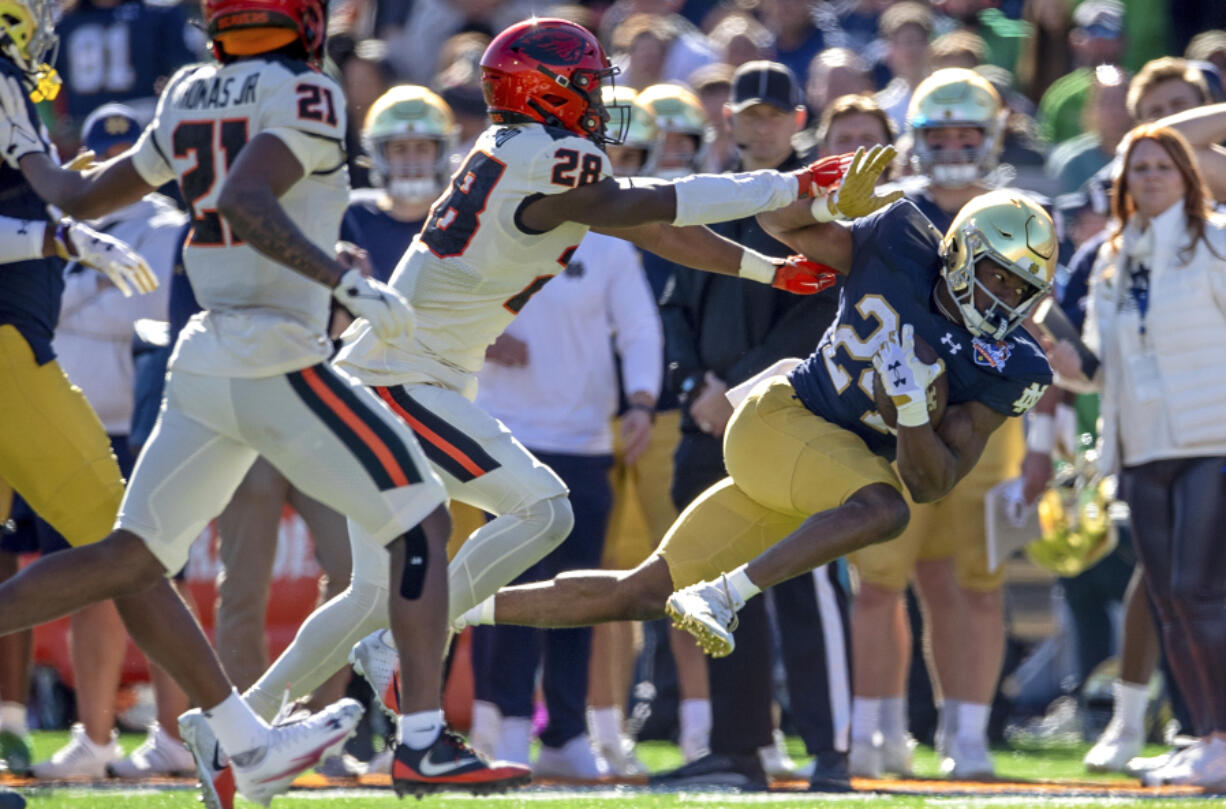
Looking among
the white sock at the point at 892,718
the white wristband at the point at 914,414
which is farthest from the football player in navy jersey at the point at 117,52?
the white wristband at the point at 914,414

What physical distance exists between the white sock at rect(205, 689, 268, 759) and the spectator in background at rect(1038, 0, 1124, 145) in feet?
19.8

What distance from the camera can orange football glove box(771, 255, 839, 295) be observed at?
5.29m

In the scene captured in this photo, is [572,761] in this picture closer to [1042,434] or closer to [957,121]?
[1042,434]

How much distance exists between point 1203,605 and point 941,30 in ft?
16.4

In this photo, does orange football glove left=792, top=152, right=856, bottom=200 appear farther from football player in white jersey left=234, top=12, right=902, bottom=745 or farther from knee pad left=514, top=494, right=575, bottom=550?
knee pad left=514, top=494, right=575, bottom=550

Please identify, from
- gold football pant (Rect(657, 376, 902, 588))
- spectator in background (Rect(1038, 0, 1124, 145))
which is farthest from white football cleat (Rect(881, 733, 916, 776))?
spectator in background (Rect(1038, 0, 1124, 145))

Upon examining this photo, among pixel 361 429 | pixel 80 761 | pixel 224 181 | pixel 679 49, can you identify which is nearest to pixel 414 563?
pixel 361 429

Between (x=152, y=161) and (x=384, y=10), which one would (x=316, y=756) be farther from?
(x=384, y=10)

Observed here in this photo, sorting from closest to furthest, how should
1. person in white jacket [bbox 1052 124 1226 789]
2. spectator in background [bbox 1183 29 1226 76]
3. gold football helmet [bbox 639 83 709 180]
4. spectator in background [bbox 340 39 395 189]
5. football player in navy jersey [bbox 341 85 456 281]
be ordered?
1. person in white jacket [bbox 1052 124 1226 789]
2. football player in navy jersey [bbox 341 85 456 281]
3. gold football helmet [bbox 639 83 709 180]
4. spectator in background [bbox 1183 29 1226 76]
5. spectator in background [bbox 340 39 395 189]

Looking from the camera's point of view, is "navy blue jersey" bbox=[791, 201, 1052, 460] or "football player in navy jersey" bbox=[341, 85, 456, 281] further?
"football player in navy jersey" bbox=[341, 85, 456, 281]

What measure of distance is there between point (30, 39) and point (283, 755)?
211 centimetres

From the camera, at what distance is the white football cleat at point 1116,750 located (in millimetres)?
6945

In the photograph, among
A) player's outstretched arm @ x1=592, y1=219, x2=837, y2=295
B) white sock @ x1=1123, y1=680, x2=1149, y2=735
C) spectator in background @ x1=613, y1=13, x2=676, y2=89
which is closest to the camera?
player's outstretched arm @ x1=592, y1=219, x2=837, y2=295

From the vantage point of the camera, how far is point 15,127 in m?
5.07
